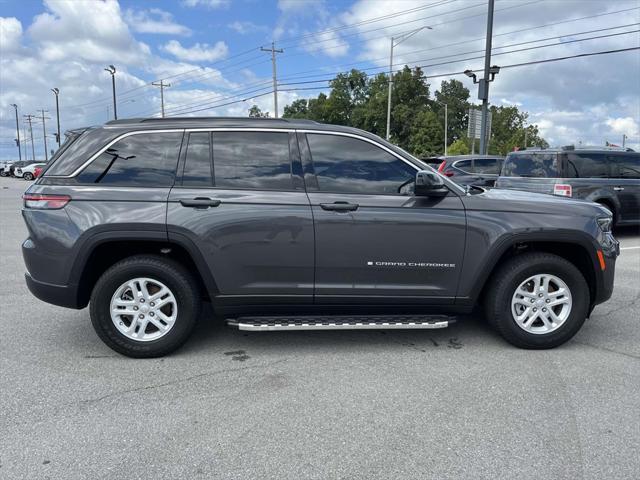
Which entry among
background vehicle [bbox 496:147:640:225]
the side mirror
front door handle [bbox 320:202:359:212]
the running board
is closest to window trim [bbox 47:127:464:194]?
the side mirror

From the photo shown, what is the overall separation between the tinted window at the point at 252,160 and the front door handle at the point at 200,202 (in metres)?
0.16

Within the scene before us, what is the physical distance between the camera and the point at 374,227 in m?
3.98

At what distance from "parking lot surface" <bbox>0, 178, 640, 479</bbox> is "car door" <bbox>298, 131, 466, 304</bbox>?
0.58 metres

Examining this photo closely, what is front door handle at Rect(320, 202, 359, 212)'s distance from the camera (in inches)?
155

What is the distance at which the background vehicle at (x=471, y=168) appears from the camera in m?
13.5

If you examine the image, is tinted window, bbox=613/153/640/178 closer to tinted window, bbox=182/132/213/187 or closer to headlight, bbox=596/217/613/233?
headlight, bbox=596/217/613/233

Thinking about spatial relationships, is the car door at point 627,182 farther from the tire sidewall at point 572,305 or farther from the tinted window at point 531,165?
the tire sidewall at point 572,305

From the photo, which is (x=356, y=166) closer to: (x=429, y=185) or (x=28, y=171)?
(x=429, y=185)

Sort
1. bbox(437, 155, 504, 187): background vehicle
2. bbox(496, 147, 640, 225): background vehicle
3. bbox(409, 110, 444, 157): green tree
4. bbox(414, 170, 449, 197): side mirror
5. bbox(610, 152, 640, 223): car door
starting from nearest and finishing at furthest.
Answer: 1. bbox(414, 170, 449, 197): side mirror
2. bbox(496, 147, 640, 225): background vehicle
3. bbox(610, 152, 640, 223): car door
4. bbox(437, 155, 504, 187): background vehicle
5. bbox(409, 110, 444, 157): green tree

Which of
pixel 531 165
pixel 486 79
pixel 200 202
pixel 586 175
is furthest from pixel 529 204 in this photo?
pixel 486 79

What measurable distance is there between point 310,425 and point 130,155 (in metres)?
2.47

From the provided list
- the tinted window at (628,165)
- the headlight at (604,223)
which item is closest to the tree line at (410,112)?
the tinted window at (628,165)

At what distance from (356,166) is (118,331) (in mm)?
2287

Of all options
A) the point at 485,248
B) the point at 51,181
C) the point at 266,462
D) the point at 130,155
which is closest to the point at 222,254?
the point at 130,155
